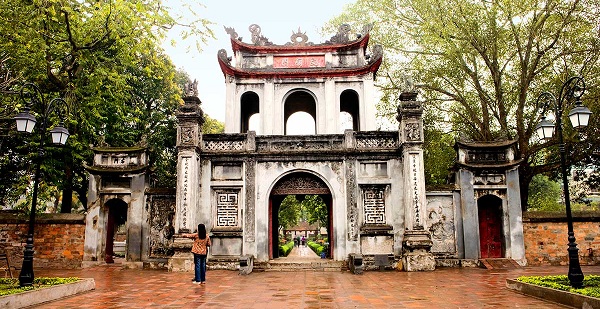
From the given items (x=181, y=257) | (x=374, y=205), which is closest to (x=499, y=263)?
(x=374, y=205)

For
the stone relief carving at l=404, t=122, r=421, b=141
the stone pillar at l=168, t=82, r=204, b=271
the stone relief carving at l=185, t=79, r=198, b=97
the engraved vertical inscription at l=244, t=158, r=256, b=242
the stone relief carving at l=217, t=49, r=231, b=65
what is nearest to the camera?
the stone pillar at l=168, t=82, r=204, b=271

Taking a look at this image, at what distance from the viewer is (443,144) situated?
798 inches

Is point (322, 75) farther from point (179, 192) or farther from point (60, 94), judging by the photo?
point (60, 94)

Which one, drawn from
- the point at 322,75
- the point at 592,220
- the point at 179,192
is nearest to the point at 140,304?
the point at 179,192

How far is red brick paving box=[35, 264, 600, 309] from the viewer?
7.84 metres

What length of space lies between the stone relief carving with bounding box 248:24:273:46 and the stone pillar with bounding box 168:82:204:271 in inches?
165

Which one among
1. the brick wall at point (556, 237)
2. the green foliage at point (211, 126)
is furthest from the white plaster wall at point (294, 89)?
the green foliage at point (211, 126)

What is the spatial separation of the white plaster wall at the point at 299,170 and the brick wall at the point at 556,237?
612cm

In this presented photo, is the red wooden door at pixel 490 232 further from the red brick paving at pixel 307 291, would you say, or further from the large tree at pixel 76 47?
the large tree at pixel 76 47

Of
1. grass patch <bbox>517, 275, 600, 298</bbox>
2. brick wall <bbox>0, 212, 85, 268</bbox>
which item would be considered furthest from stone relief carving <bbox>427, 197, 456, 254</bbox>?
brick wall <bbox>0, 212, 85, 268</bbox>

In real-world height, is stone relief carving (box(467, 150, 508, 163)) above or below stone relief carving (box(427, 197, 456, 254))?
above

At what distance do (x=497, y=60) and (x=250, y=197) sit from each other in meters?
11.8

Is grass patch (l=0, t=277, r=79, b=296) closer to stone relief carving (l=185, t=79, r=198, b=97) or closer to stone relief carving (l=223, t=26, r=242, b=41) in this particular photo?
stone relief carving (l=185, t=79, r=198, b=97)

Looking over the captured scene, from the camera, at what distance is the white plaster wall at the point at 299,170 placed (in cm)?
1471
